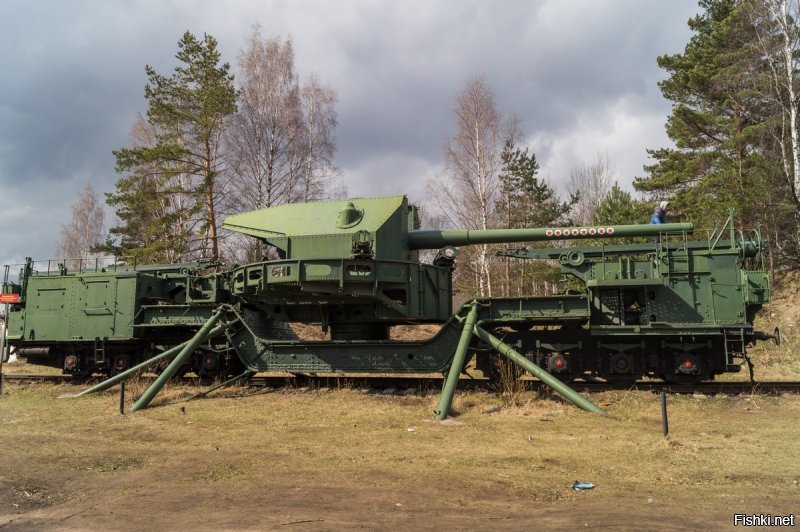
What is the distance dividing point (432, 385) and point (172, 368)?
17.0 feet

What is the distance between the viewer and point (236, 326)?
1204cm

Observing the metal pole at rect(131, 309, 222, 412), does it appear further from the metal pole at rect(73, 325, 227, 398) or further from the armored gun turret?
the armored gun turret

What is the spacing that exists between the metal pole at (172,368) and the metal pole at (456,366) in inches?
202

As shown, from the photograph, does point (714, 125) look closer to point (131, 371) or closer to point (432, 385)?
point (432, 385)

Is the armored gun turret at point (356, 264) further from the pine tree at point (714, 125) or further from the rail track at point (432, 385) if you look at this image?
the pine tree at point (714, 125)

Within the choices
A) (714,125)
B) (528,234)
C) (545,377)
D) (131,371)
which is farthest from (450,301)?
(714,125)

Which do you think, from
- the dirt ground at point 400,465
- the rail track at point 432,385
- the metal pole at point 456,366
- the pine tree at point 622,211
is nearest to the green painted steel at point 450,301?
the metal pole at point 456,366

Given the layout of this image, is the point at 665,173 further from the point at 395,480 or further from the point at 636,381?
the point at 395,480

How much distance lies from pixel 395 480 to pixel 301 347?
243 inches

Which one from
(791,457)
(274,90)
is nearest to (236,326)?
(791,457)

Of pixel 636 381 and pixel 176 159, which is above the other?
pixel 176 159

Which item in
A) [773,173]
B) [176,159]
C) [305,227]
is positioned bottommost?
[305,227]

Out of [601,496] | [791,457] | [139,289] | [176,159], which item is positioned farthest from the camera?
[176,159]

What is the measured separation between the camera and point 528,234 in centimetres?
1195
